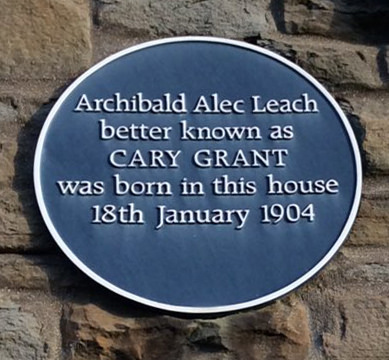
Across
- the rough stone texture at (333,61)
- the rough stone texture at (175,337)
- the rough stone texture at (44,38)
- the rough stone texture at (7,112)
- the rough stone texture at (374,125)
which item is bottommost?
the rough stone texture at (175,337)

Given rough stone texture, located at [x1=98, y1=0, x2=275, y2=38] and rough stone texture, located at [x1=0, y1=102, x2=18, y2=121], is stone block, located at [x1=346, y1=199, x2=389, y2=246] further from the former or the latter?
rough stone texture, located at [x1=0, y1=102, x2=18, y2=121]

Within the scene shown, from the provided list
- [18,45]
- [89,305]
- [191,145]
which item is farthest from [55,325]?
[18,45]

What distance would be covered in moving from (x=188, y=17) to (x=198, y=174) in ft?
1.28

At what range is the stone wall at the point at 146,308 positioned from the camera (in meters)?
2.36

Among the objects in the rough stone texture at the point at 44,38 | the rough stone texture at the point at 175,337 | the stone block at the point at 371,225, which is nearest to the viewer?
the rough stone texture at the point at 175,337

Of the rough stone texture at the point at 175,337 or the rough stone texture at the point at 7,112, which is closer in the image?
the rough stone texture at the point at 175,337

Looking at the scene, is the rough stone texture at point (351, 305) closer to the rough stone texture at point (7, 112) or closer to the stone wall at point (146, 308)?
the stone wall at point (146, 308)

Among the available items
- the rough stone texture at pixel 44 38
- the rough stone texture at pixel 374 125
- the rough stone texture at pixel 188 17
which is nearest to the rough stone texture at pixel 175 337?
the rough stone texture at pixel 374 125

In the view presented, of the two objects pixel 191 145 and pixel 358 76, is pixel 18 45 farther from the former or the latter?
pixel 358 76

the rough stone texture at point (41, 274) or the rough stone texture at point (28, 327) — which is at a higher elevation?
the rough stone texture at point (41, 274)

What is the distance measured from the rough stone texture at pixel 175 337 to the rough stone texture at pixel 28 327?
0.03 meters

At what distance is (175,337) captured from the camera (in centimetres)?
235

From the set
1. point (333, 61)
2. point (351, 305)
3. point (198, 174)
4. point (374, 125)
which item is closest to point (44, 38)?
point (198, 174)

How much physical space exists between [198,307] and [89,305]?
8.3 inches
